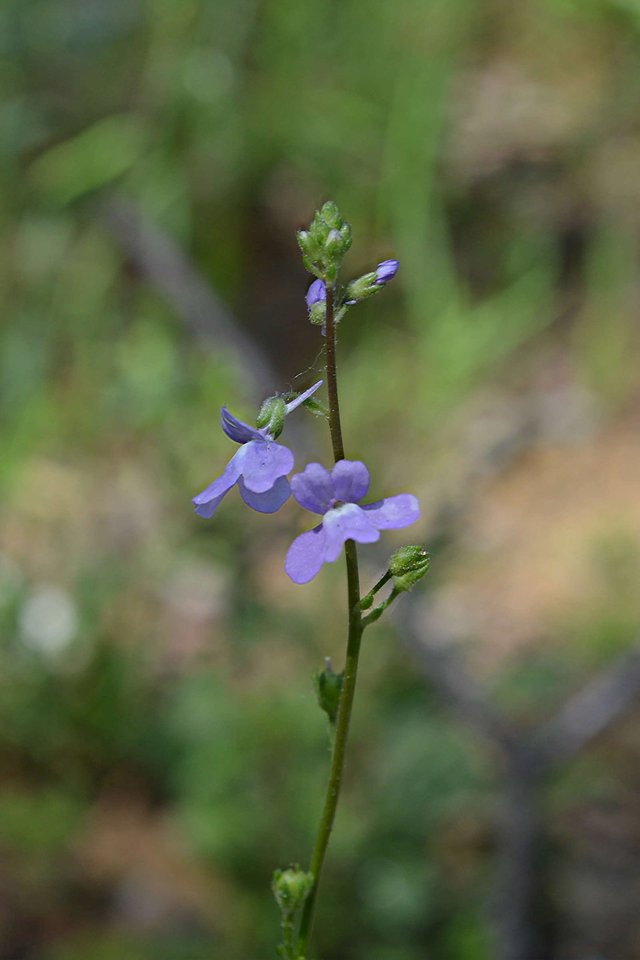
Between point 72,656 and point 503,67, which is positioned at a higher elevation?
point 503,67

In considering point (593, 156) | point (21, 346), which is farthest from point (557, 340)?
point (21, 346)

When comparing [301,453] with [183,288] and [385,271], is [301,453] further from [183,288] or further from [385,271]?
[385,271]

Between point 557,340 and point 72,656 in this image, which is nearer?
point 72,656

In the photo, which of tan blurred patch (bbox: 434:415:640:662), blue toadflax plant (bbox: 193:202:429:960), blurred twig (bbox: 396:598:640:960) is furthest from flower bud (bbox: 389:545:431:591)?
tan blurred patch (bbox: 434:415:640:662)

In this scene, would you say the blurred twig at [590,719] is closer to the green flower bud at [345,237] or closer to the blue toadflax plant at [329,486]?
the blue toadflax plant at [329,486]

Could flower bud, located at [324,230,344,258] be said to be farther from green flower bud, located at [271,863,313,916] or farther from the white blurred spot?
the white blurred spot

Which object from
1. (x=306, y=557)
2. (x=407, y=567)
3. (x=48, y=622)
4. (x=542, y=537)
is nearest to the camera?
(x=306, y=557)

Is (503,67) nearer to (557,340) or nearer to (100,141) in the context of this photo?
(557,340)

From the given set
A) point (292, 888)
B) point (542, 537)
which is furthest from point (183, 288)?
point (292, 888)
